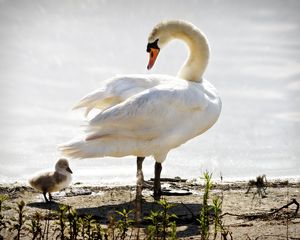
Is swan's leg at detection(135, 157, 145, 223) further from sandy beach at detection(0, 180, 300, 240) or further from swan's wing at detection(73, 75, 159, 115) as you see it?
swan's wing at detection(73, 75, 159, 115)

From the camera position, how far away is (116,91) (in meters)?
7.38

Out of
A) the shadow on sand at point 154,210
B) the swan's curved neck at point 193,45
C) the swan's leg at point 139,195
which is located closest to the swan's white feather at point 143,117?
the shadow on sand at point 154,210

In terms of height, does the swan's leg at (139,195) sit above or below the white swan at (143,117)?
below

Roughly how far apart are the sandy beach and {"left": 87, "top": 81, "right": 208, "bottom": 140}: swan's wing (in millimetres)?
776

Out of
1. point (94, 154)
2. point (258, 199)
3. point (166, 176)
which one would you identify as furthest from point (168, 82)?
point (166, 176)

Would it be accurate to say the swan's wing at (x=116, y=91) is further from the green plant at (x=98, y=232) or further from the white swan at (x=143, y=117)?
the green plant at (x=98, y=232)

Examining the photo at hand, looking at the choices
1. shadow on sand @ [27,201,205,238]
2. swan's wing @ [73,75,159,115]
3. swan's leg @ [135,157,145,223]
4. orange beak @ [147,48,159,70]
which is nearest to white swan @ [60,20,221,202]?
swan's wing @ [73,75,159,115]

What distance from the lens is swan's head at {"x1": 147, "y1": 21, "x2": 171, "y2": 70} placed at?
9.15m

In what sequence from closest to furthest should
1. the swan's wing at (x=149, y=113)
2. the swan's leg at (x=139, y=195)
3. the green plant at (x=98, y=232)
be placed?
the green plant at (x=98, y=232)
the swan's leg at (x=139, y=195)
the swan's wing at (x=149, y=113)

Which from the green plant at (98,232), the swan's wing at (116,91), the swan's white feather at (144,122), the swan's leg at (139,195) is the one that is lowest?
the green plant at (98,232)

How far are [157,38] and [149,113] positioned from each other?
8.12 feet

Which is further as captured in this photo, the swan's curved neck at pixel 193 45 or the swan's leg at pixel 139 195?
the swan's curved neck at pixel 193 45

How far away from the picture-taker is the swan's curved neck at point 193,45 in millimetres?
8945

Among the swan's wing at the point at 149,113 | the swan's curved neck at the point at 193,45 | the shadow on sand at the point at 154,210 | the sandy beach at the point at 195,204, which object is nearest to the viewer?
the sandy beach at the point at 195,204
